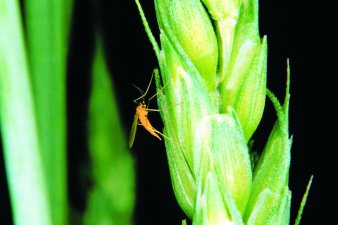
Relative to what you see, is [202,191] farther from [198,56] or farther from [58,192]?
[58,192]

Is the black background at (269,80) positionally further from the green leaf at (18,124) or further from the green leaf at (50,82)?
the green leaf at (18,124)

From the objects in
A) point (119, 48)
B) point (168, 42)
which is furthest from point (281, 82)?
point (168, 42)

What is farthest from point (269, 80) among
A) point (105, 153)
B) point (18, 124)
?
point (18, 124)

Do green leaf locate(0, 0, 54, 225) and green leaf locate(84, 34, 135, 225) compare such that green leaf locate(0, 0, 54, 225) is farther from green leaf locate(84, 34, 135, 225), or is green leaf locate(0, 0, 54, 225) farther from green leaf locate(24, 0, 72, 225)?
green leaf locate(84, 34, 135, 225)

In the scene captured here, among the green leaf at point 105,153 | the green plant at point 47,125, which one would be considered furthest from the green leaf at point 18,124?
the green leaf at point 105,153

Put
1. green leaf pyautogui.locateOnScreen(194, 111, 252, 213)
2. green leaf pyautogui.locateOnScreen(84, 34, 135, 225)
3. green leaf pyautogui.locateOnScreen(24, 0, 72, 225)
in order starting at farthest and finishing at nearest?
1. green leaf pyautogui.locateOnScreen(84, 34, 135, 225)
2. green leaf pyautogui.locateOnScreen(24, 0, 72, 225)
3. green leaf pyautogui.locateOnScreen(194, 111, 252, 213)

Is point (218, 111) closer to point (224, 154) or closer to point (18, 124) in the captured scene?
point (224, 154)

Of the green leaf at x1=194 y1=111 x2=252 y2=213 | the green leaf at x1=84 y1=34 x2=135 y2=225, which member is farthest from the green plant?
the green leaf at x1=194 y1=111 x2=252 y2=213
